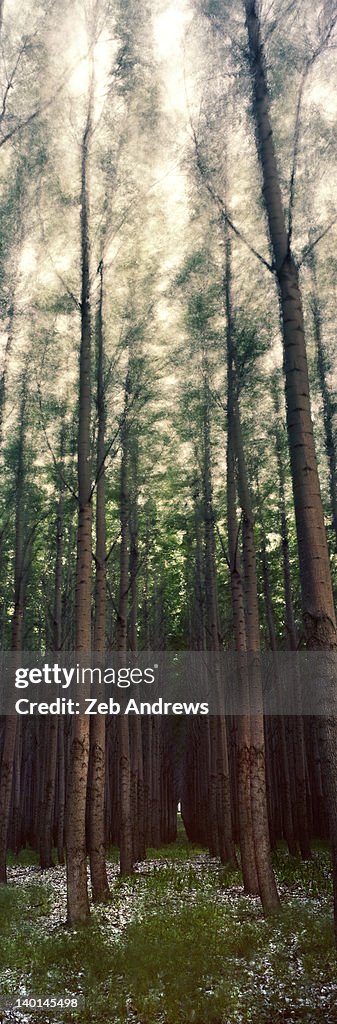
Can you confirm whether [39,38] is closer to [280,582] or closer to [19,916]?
[19,916]

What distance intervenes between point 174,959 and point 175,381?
9680 mm

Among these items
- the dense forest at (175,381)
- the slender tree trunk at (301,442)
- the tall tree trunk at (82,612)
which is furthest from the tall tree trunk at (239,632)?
the slender tree trunk at (301,442)

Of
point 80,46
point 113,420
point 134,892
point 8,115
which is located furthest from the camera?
point 113,420

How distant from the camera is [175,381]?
13008 mm

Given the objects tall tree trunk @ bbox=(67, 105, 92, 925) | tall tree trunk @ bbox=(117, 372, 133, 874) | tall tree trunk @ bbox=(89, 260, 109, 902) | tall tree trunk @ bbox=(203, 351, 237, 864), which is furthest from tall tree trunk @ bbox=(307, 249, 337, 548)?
tall tree trunk @ bbox=(67, 105, 92, 925)

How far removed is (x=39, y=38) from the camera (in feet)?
27.7

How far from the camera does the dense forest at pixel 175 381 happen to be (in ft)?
19.7

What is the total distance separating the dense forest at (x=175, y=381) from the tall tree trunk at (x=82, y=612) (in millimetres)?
42

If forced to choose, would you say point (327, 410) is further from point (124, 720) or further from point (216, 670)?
point (124, 720)

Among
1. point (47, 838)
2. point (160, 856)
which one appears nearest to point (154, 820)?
point (160, 856)

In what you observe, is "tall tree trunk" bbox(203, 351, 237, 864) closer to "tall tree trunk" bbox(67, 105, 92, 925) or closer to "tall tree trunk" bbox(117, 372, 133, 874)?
"tall tree trunk" bbox(117, 372, 133, 874)

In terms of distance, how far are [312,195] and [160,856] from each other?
18.4 m

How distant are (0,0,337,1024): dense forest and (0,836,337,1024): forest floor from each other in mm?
40

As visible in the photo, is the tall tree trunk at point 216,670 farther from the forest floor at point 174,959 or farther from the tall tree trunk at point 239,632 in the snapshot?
the forest floor at point 174,959
